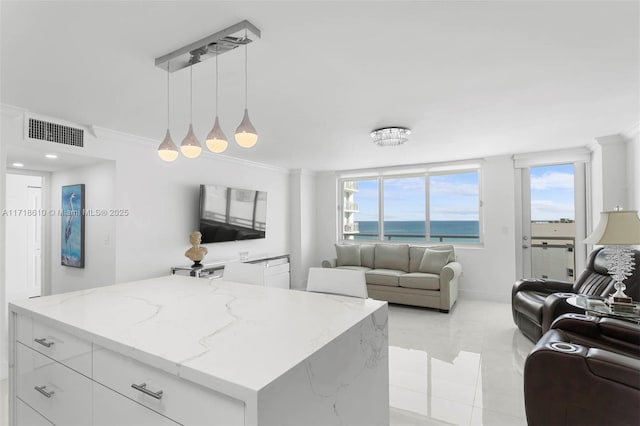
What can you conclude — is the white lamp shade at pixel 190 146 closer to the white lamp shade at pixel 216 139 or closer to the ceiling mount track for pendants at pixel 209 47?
the white lamp shade at pixel 216 139

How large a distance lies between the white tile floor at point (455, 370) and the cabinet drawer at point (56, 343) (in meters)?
0.98

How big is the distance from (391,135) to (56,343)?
10.3ft

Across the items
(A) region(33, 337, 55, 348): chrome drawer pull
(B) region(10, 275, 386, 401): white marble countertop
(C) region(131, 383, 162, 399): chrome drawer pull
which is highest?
(B) region(10, 275, 386, 401): white marble countertop

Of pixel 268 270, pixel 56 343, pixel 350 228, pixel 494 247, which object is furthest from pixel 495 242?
pixel 56 343

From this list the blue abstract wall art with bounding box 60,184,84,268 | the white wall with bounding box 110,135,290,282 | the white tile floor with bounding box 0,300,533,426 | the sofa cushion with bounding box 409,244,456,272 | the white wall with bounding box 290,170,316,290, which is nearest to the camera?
the white tile floor with bounding box 0,300,533,426

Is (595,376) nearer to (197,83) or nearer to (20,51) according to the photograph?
(197,83)

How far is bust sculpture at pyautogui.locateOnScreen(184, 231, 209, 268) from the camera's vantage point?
4.07m

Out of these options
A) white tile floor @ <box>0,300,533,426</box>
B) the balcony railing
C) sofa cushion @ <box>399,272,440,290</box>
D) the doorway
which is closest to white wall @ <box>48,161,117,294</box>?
the doorway

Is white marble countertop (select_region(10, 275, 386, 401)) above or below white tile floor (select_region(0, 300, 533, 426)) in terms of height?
above

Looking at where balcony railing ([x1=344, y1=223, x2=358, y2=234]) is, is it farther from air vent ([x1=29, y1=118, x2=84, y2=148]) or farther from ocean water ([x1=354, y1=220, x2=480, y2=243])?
air vent ([x1=29, y1=118, x2=84, y2=148])

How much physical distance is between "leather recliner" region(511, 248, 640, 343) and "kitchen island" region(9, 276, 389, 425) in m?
2.17

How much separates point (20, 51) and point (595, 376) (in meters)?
3.60

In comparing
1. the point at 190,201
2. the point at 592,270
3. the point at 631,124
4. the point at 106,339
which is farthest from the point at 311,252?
the point at 106,339

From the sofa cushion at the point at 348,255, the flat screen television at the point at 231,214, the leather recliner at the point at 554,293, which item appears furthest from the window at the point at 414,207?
the flat screen television at the point at 231,214
